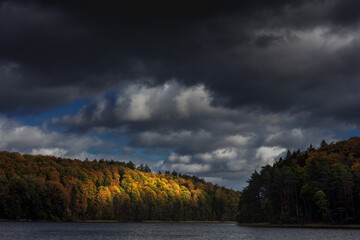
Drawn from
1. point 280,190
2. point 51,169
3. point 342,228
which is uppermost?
point 51,169

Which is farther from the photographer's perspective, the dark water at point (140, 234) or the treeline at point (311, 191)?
the treeline at point (311, 191)

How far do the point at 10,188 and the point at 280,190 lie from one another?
112247 millimetres

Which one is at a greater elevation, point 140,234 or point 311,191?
point 311,191

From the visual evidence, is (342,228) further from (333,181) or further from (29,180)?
(29,180)

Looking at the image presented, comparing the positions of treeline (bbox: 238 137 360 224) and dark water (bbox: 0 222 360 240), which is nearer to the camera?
dark water (bbox: 0 222 360 240)

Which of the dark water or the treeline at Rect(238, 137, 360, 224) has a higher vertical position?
the treeline at Rect(238, 137, 360, 224)

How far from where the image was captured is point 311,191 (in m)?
144

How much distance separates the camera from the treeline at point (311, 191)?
135625 mm

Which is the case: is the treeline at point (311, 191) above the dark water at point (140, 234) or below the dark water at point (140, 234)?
above

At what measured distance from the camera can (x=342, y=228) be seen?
131625 millimetres

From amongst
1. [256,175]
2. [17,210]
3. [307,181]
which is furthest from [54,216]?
[307,181]

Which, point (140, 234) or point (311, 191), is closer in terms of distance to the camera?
point (140, 234)

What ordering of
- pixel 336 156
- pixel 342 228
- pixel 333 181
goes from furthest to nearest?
pixel 336 156 → pixel 333 181 → pixel 342 228

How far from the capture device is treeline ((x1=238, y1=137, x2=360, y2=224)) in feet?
445
